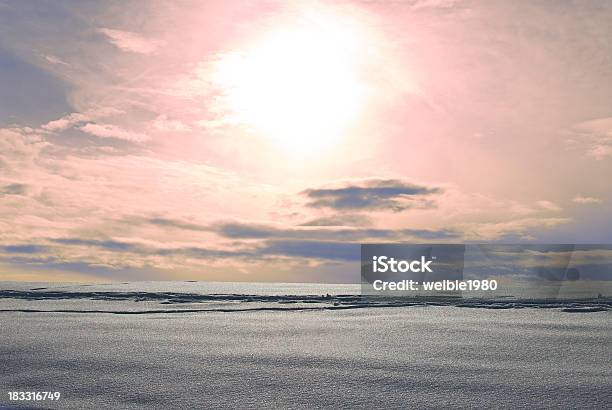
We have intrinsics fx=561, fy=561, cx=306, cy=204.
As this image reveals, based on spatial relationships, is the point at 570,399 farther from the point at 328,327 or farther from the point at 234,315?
the point at 234,315

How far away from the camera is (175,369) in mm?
7086

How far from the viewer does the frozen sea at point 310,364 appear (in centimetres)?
554

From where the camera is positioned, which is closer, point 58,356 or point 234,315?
point 58,356

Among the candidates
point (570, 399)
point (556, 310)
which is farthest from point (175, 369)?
point (556, 310)

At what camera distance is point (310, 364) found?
24.6ft

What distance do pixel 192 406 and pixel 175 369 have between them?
1970mm

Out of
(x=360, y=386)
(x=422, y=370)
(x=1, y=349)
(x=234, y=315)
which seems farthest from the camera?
(x=234, y=315)

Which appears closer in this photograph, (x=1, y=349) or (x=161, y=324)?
(x=1, y=349)

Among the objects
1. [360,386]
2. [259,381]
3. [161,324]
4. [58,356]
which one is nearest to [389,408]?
[360,386]

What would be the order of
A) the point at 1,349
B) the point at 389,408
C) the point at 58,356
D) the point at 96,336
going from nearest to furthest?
the point at 389,408 → the point at 58,356 → the point at 1,349 → the point at 96,336

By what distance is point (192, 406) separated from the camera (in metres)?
5.22

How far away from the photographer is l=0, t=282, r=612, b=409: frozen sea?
18.2 feet

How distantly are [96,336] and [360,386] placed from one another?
6488mm

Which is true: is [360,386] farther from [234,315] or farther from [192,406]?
[234,315]
